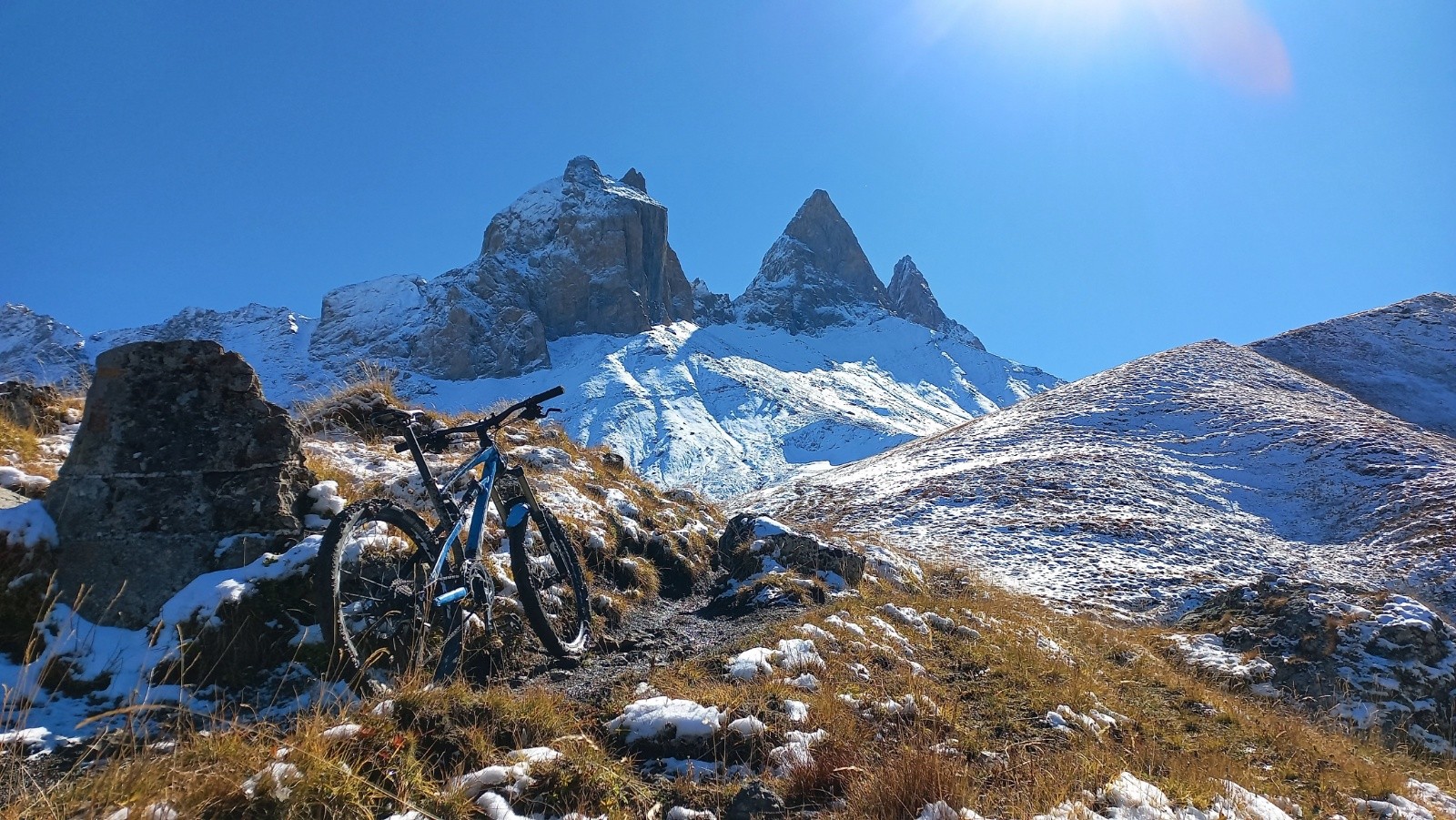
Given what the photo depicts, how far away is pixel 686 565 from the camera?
10.0 meters

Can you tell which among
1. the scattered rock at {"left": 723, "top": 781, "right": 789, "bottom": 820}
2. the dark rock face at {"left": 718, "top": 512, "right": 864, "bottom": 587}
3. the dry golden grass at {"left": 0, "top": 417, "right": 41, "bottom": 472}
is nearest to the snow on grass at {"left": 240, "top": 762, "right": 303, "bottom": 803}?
the scattered rock at {"left": 723, "top": 781, "right": 789, "bottom": 820}

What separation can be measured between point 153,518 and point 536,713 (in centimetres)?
374

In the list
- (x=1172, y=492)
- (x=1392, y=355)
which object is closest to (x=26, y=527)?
(x=1172, y=492)

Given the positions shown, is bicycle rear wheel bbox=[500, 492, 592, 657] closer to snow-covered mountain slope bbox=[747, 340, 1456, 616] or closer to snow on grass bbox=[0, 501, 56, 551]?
snow on grass bbox=[0, 501, 56, 551]

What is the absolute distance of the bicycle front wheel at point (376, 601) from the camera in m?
4.00

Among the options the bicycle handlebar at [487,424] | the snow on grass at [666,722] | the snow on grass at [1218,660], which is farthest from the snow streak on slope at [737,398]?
the snow on grass at [666,722]

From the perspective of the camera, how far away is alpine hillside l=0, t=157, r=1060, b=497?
11250 cm

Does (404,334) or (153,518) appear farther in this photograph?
(404,334)

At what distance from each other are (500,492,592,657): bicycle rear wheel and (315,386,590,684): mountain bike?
0.01m

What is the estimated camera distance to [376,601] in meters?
4.61

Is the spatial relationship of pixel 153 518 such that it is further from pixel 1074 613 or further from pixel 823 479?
pixel 823 479

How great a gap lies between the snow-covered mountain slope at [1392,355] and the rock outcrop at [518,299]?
14528 cm

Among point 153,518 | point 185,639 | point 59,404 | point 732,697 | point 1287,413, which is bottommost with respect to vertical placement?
point 732,697

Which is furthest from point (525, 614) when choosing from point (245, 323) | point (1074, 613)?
point (245, 323)
